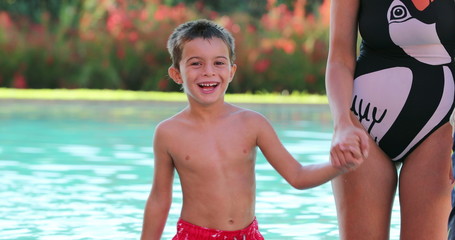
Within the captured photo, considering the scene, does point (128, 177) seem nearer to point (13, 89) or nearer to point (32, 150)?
point (32, 150)

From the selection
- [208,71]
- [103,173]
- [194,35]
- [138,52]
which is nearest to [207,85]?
[208,71]

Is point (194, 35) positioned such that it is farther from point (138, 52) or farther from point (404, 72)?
point (138, 52)

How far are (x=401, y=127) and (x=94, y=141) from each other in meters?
8.26

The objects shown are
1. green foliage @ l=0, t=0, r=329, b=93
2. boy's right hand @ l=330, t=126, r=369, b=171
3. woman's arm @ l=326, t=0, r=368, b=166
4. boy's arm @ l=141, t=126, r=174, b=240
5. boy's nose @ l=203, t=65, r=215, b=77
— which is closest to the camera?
boy's right hand @ l=330, t=126, r=369, b=171

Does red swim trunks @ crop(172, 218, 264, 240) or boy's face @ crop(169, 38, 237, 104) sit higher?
boy's face @ crop(169, 38, 237, 104)

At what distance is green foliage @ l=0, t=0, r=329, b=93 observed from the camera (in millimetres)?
19172

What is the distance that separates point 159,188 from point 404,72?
936 millimetres

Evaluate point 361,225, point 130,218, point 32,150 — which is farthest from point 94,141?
point 361,225

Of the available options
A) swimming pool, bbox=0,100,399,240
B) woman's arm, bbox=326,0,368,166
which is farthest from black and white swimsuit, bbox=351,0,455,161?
swimming pool, bbox=0,100,399,240

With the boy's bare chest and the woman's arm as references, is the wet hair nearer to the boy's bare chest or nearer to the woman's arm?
the boy's bare chest

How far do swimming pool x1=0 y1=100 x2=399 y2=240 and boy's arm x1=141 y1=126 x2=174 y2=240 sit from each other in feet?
8.07

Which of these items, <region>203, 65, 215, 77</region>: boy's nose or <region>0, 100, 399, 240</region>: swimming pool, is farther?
<region>0, 100, 399, 240</region>: swimming pool

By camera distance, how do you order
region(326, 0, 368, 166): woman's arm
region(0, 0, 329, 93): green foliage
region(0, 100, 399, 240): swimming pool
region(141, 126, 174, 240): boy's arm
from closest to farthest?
region(326, 0, 368, 166): woman's arm → region(141, 126, 174, 240): boy's arm → region(0, 100, 399, 240): swimming pool → region(0, 0, 329, 93): green foliage

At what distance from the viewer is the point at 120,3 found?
70.7 ft
